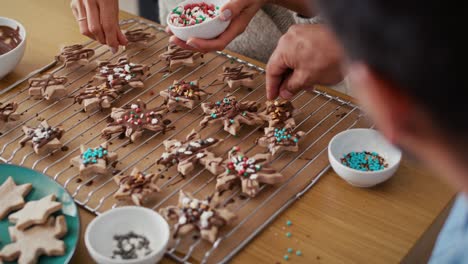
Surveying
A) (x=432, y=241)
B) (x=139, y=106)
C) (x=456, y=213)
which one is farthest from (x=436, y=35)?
(x=139, y=106)

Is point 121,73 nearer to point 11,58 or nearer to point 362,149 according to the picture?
point 11,58

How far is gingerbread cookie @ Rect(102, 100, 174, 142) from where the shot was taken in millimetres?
1638

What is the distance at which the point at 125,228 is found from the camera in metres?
1.33

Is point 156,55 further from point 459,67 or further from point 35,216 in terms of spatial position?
point 459,67

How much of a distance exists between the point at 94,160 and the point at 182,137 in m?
0.25

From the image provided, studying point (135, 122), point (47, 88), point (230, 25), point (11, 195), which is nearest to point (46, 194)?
point (11, 195)

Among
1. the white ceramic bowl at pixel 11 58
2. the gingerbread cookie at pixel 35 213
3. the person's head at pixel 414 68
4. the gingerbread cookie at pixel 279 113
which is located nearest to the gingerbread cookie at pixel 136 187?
the gingerbread cookie at pixel 35 213

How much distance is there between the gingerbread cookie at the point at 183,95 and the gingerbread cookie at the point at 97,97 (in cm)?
14

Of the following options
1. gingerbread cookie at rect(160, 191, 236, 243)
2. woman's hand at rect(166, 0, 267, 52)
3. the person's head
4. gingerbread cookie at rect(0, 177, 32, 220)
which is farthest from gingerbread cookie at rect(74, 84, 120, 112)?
the person's head

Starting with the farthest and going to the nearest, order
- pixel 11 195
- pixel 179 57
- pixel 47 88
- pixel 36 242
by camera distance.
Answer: pixel 179 57 < pixel 47 88 < pixel 11 195 < pixel 36 242

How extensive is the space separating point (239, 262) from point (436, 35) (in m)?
0.86

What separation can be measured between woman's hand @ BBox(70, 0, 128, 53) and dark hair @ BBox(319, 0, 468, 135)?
1.38 m

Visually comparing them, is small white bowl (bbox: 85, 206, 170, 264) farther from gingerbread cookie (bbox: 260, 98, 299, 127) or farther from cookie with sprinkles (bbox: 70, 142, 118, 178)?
gingerbread cookie (bbox: 260, 98, 299, 127)

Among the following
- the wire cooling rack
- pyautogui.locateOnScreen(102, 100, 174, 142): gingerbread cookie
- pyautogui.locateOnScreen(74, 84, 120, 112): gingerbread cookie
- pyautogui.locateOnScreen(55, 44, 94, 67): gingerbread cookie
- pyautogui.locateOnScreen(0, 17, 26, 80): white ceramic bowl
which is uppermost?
pyautogui.locateOnScreen(0, 17, 26, 80): white ceramic bowl
